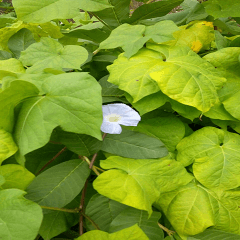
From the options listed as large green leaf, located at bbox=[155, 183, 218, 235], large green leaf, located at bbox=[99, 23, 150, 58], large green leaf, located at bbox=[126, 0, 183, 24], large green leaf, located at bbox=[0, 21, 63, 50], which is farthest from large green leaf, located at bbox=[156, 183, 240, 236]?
large green leaf, located at bbox=[0, 21, 63, 50]

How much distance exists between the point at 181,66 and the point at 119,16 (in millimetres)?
417

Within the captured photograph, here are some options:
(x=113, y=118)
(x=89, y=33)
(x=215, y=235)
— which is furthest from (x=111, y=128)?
(x=89, y=33)

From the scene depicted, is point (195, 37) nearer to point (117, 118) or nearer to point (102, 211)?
point (117, 118)

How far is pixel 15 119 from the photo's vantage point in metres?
0.52

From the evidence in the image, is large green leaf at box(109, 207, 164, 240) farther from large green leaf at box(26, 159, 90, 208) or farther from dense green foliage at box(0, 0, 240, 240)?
large green leaf at box(26, 159, 90, 208)

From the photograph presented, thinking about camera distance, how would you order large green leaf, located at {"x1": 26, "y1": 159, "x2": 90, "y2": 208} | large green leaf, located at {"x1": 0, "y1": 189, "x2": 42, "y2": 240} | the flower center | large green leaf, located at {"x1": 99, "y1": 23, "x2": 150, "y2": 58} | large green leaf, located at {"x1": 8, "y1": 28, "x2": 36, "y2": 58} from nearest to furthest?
large green leaf, located at {"x1": 0, "y1": 189, "x2": 42, "y2": 240} < large green leaf, located at {"x1": 26, "y1": 159, "x2": 90, "y2": 208} < the flower center < large green leaf, located at {"x1": 99, "y1": 23, "x2": 150, "y2": 58} < large green leaf, located at {"x1": 8, "y1": 28, "x2": 36, "y2": 58}

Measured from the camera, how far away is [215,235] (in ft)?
1.86

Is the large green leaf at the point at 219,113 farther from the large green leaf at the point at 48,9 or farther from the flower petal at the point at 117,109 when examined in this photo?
the large green leaf at the point at 48,9

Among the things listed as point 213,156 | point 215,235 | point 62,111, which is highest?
point 62,111

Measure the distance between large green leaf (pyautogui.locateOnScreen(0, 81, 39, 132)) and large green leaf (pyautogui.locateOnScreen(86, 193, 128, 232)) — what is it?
28 centimetres

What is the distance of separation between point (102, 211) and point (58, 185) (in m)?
0.14

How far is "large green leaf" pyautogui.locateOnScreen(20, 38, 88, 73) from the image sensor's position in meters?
0.66

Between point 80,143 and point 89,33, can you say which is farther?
point 89,33

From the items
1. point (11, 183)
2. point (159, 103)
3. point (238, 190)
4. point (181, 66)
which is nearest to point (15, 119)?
point (11, 183)
